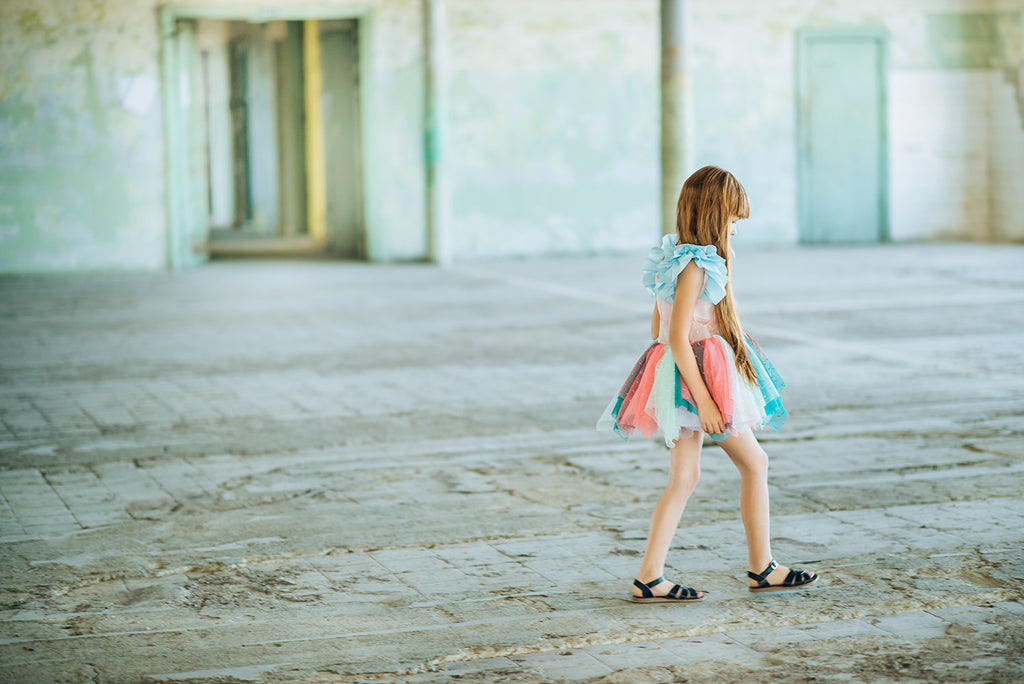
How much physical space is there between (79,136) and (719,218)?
15.7 m

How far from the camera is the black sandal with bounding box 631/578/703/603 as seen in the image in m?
4.47

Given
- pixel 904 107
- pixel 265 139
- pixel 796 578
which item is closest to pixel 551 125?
pixel 904 107

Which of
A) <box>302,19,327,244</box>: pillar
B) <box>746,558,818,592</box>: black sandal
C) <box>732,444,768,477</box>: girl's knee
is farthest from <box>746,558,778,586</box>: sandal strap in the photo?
<box>302,19,327,244</box>: pillar

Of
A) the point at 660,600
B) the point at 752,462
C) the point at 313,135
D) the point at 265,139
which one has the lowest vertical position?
A: the point at 660,600

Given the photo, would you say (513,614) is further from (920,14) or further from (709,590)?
(920,14)

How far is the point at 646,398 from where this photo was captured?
446cm

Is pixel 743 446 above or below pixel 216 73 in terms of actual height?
below

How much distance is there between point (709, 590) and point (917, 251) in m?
16.0

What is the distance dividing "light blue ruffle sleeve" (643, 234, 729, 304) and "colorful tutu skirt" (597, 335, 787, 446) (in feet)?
0.55

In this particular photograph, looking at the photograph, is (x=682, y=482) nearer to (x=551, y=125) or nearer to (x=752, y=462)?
(x=752, y=462)

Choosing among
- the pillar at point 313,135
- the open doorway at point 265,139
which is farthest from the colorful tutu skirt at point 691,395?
the pillar at point 313,135

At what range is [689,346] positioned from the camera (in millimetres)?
4363

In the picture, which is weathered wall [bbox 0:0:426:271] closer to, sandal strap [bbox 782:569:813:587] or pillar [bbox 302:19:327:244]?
pillar [bbox 302:19:327:244]

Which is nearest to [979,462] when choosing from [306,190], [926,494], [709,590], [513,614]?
[926,494]
